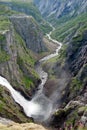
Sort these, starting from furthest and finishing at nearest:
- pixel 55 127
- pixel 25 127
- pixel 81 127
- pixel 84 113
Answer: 1. pixel 55 127
2. pixel 84 113
3. pixel 81 127
4. pixel 25 127

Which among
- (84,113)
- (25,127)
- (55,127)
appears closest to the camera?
(25,127)

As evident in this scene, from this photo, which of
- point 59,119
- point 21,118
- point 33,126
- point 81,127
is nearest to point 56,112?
point 59,119

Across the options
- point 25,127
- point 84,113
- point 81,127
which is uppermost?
point 84,113

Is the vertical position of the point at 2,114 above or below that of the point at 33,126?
above

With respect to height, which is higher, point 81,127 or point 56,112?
point 56,112

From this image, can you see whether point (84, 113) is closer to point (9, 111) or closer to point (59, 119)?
point (59, 119)

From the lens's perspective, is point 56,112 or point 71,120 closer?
point 71,120

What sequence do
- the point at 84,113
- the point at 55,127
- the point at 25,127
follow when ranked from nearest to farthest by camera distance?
1. the point at 25,127
2. the point at 84,113
3. the point at 55,127

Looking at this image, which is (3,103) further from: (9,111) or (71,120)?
(71,120)

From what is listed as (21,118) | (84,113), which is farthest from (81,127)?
(21,118)
